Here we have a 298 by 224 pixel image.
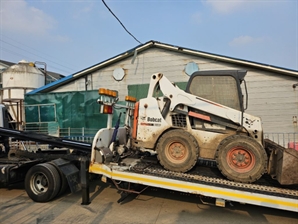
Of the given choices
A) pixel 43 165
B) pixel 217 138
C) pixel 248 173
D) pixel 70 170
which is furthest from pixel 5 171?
pixel 248 173

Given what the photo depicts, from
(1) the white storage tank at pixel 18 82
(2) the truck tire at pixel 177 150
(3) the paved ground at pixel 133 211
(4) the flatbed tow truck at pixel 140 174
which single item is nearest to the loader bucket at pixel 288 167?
(4) the flatbed tow truck at pixel 140 174

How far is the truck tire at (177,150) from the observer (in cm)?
455

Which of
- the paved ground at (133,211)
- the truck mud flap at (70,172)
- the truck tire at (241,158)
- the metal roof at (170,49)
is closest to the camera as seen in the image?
the truck tire at (241,158)

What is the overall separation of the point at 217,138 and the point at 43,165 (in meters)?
3.79

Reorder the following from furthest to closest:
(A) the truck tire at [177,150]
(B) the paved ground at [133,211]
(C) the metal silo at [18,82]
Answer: (C) the metal silo at [18,82] → (A) the truck tire at [177,150] → (B) the paved ground at [133,211]

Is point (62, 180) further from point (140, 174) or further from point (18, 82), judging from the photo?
point (18, 82)

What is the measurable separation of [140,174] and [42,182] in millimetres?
2369

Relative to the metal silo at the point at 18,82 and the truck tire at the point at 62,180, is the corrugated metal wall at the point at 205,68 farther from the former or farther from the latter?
the truck tire at the point at 62,180

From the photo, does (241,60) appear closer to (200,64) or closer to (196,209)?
(200,64)

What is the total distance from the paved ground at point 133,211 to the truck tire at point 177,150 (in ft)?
2.90

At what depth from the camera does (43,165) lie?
5.12 metres

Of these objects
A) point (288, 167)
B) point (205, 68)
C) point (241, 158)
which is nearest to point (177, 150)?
point (241, 158)

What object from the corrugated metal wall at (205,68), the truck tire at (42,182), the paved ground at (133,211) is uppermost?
the corrugated metal wall at (205,68)

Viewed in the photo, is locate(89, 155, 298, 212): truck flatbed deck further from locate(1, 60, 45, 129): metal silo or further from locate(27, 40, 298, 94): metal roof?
locate(1, 60, 45, 129): metal silo
